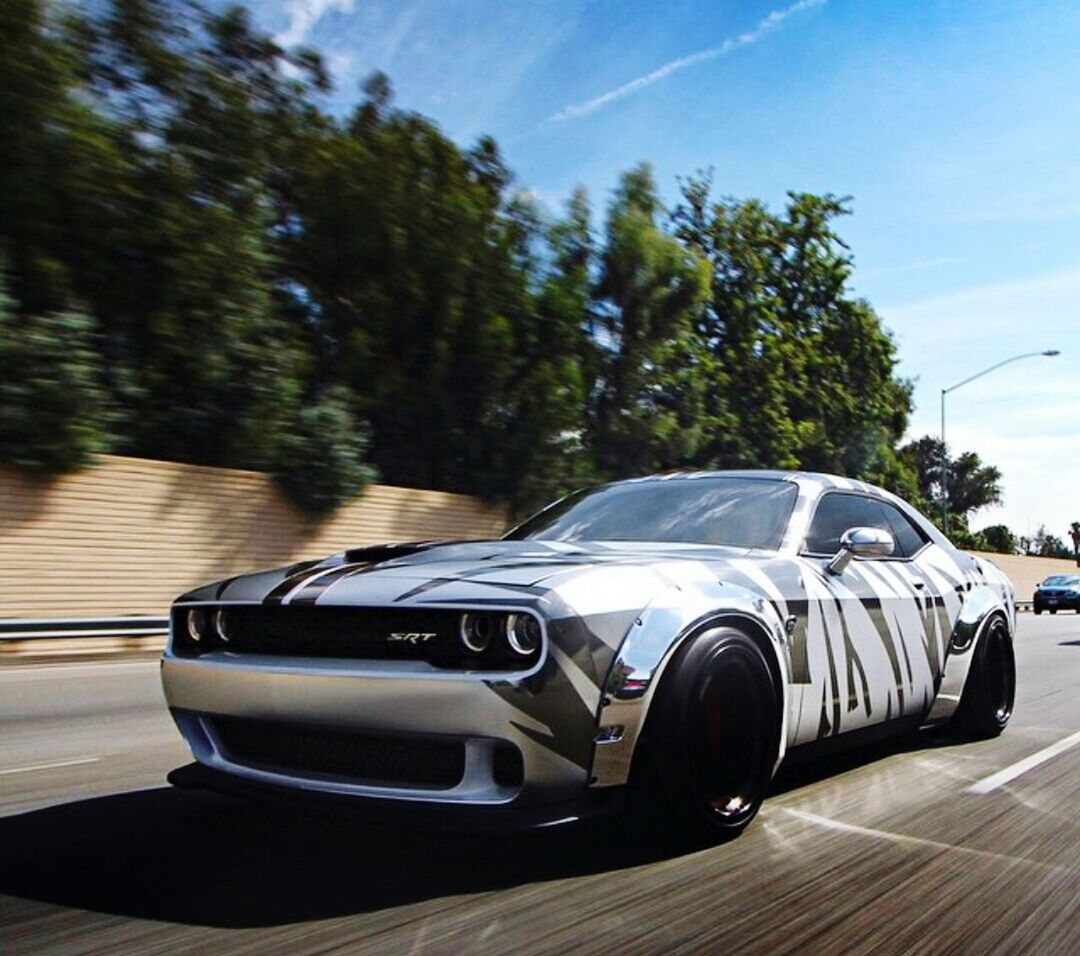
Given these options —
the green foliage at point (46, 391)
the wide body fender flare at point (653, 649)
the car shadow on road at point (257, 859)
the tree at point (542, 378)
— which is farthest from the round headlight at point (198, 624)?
the tree at point (542, 378)

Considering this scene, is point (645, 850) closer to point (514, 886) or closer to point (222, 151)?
point (514, 886)

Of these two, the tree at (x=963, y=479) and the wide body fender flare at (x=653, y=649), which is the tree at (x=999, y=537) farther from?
the wide body fender flare at (x=653, y=649)

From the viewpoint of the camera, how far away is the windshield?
5.29m

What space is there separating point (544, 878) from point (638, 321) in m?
23.6

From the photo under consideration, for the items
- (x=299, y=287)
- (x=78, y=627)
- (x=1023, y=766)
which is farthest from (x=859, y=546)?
(x=299, y=287)

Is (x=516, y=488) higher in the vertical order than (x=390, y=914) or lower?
higher

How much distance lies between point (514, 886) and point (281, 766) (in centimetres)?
87

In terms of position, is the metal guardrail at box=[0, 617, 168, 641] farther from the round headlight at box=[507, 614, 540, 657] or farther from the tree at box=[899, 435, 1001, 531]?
the tree at box=[899, 435, 1001, 531]

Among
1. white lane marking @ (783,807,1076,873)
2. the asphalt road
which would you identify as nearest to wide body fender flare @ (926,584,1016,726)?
the asphalt road

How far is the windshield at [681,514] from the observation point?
17.4 feet

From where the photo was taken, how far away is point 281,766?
405 centimetres

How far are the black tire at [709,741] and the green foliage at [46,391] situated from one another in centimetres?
1245

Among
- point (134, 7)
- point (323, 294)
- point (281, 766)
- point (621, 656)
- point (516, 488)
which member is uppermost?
point (134, 7)

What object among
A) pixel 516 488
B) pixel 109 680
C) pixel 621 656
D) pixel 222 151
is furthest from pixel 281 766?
pixel 516 488
